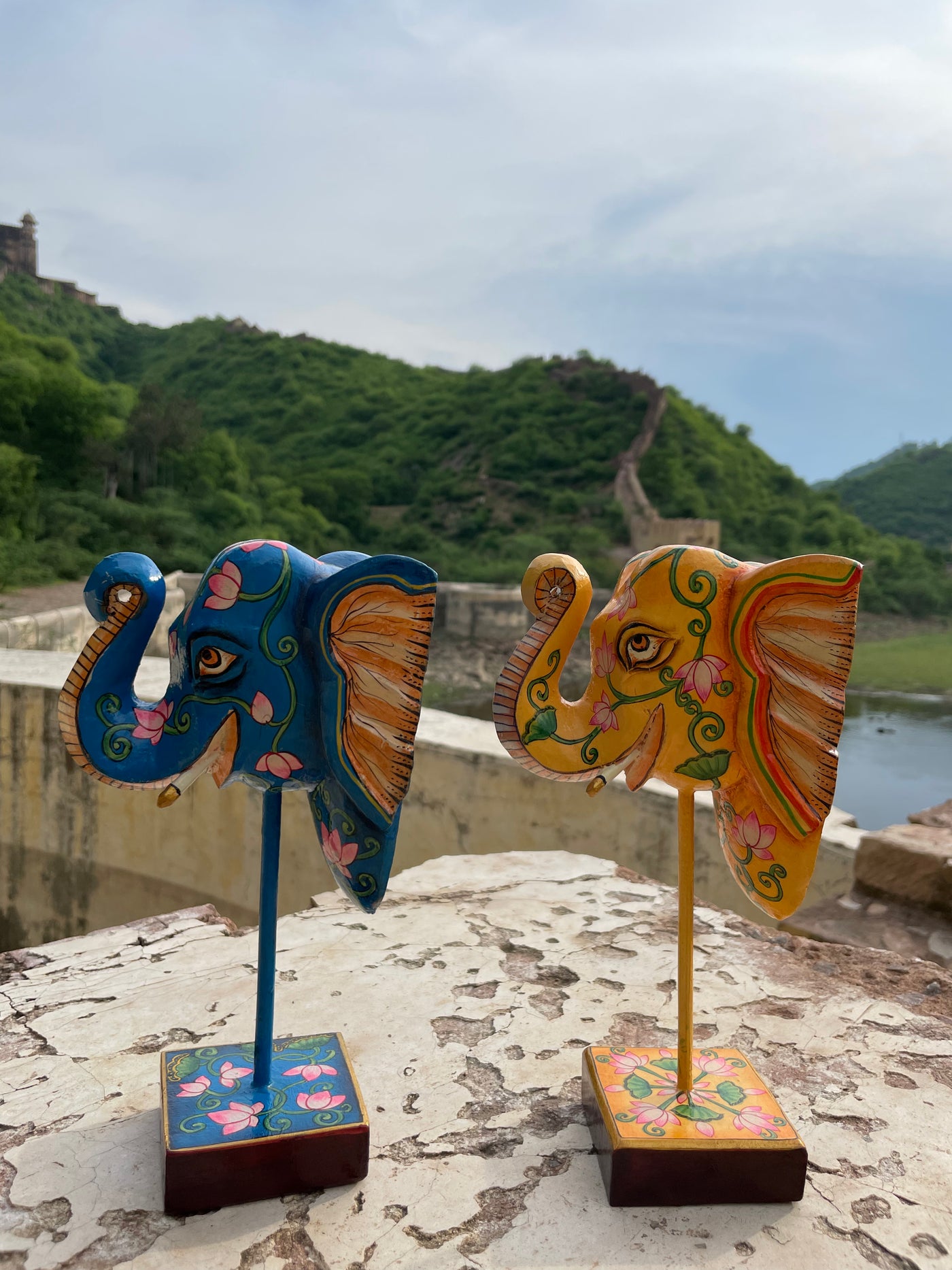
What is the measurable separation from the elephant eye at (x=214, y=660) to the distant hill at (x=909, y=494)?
112ft

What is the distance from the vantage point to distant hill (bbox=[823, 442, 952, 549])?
3538cm

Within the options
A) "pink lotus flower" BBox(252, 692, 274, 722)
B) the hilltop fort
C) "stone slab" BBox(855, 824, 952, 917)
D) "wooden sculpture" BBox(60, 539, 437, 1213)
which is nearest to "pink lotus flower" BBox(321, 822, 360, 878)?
"wooden sculpture" BBox(60, 539, 437, 1213)

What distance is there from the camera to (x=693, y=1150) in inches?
77.1


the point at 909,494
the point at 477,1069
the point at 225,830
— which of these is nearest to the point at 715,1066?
the point at 477,1069

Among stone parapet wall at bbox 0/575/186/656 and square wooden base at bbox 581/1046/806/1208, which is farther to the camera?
stone parapet wall at bbox 0/575/186/656

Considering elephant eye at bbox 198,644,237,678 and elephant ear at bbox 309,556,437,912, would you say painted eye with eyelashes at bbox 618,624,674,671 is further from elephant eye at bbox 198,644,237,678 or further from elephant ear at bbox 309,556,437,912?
elephant eye at bbox 198,644,237,678

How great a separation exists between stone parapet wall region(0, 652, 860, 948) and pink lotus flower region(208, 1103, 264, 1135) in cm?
246

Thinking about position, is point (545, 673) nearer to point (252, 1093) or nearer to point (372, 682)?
point (372, 682)

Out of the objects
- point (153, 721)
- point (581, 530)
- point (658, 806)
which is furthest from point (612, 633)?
point (581, 530)

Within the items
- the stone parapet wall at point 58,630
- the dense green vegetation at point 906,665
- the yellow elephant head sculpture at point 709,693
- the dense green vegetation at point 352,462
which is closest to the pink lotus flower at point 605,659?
the yellow elephant head sculpture at point 709,693

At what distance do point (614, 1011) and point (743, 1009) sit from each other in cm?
36

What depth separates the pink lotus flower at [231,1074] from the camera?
2076 millimetres

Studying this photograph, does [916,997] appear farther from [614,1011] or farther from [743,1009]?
[614,1011]

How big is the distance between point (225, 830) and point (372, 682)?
3.39 m
